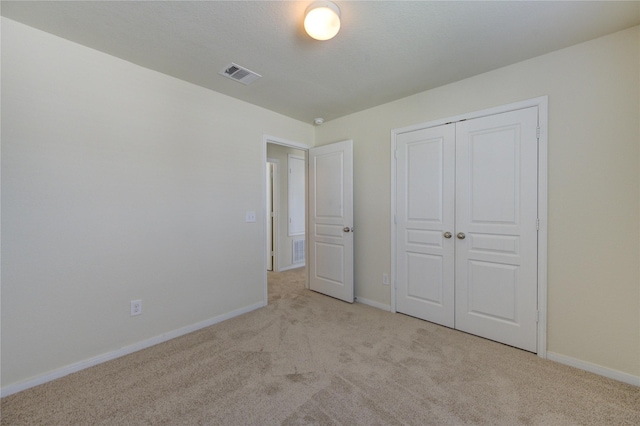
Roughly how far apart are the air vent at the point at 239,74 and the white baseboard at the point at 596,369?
3435 mm

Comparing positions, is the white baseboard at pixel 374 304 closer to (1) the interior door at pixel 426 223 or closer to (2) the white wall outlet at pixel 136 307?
(1) the interior door at pixel 426 223

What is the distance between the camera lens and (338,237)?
11.7ft

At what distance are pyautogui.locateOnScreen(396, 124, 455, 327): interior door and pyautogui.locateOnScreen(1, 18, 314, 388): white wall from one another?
1856 mm

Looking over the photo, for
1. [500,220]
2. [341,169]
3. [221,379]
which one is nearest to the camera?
[221,379]

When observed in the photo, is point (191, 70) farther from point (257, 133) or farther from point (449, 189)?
point (449, 189)

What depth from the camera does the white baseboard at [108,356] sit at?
1.80 metres

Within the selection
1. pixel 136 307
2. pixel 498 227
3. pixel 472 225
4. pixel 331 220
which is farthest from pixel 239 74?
pixel 498 227

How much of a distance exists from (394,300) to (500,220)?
1400mm

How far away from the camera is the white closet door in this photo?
224cm

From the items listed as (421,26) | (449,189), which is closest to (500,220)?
(449,189)

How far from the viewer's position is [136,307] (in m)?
2.32

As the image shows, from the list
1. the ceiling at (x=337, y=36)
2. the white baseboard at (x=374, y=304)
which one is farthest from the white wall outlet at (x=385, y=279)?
the ceiling at (x=337, y=36)

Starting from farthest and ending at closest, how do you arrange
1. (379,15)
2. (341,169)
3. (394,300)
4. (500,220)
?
(341,169)
(394,300)
(500,220)
(379,15)

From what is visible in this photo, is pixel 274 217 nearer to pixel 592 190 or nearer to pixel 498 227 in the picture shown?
pixel 498 227
